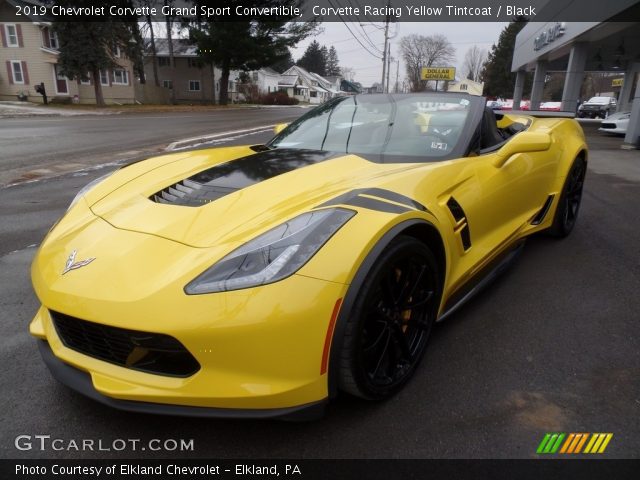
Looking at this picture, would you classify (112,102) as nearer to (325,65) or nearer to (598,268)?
(598,268)

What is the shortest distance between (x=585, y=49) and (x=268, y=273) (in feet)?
75.1

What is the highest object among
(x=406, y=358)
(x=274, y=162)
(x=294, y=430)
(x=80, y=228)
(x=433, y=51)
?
(x=433, y=51)

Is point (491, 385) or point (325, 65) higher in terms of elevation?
point (325, 65)

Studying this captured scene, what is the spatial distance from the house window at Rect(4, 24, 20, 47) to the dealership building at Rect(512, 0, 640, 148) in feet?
109

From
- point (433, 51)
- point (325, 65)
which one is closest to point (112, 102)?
point (433, 51)

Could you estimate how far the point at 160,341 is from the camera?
154 cm

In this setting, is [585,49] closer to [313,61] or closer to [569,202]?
[569,202]

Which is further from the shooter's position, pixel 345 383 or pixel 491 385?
pixel 491 385

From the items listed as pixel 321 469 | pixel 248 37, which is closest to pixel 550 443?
Answer: pixel 321 469

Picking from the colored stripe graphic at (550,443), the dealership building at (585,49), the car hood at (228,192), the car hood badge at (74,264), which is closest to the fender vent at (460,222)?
the car hood at (228,192)

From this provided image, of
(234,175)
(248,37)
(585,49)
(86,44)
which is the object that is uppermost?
(248,37)

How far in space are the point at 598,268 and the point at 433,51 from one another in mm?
66517

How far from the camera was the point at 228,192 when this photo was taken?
7.38 ft

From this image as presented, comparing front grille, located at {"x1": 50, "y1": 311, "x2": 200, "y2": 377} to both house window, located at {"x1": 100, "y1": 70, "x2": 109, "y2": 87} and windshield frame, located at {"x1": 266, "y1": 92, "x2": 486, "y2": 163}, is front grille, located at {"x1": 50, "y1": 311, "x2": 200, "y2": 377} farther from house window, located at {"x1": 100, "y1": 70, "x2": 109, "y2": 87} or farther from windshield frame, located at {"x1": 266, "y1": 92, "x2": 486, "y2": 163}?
house window, located at {"x1": 100, "y1": 70, "x2": 109, "y2": 87}
